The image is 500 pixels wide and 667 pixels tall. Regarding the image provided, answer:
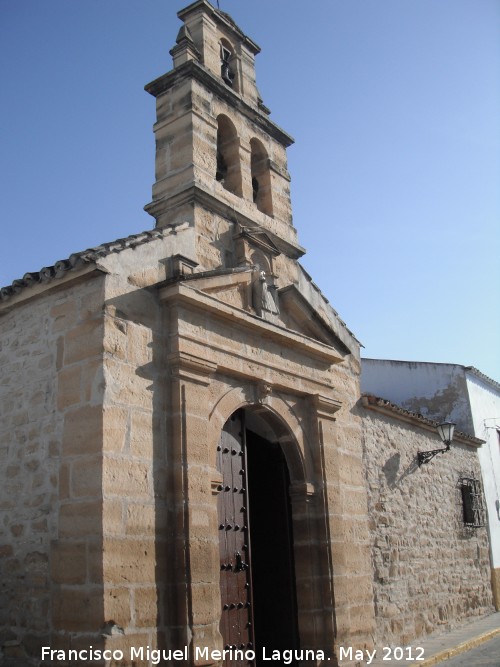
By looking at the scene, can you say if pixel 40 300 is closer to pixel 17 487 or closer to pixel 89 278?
pixel 89 278

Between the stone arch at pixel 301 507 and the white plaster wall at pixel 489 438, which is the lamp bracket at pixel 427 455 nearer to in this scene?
the white plaster wall at pixel 489 438

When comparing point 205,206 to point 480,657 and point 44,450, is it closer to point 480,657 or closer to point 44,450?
point 44,450

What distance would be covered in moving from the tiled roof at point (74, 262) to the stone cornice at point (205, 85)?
7.26ft

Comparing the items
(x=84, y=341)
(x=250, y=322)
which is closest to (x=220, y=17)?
(x=250, y=322)

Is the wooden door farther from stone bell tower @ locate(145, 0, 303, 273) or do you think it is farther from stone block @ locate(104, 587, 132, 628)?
stone bell tower @ locate(145, 0, 303, 273)

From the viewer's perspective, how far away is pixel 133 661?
4.61m

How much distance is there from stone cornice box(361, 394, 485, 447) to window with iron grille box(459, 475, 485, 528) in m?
0.69

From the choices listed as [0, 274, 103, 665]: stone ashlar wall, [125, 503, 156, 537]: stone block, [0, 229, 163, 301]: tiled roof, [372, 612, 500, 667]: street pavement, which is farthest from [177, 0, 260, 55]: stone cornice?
[372, 612, 500, 667]: street pavement

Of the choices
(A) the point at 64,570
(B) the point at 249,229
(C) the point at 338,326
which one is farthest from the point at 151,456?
(C) the point at 338,326

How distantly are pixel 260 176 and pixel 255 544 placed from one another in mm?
4237

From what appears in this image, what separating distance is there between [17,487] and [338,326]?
15.3ft

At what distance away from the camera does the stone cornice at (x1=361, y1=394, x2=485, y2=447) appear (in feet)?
27.9

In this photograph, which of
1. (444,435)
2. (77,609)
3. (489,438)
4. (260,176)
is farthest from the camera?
(489,438)

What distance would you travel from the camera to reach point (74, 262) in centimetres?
526
